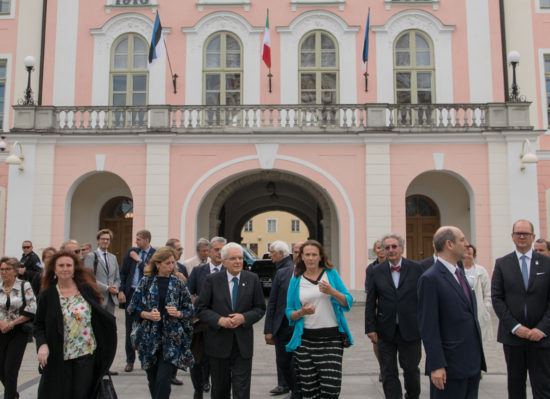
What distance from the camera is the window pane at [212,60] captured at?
58.6 feet

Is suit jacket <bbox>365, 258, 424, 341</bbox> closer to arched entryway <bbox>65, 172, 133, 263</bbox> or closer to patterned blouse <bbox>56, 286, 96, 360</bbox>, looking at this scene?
patterned blouse <bbox>56, 286, 96, 360</bbox>

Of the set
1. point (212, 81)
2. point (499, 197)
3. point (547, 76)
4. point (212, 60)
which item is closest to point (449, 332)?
point (499, 197)

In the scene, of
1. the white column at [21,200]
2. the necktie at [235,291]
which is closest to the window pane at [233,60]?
the white column at [21,200]

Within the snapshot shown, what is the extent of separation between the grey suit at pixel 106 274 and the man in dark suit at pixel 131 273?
0.42ft

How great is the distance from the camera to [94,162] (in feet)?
52.8

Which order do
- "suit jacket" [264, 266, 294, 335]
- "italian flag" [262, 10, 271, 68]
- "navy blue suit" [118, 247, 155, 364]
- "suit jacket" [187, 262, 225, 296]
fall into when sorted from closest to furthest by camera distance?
"suit jacket" [264, 266, 294, 335]
"suit jacket" [187, 262, 225, 296]
"navy blue suit" [118, 247, 155, 364]
"italian flag" [262, 10, 271, 68]

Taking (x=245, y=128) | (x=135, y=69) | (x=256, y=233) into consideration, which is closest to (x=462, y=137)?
(x=245, y=128)

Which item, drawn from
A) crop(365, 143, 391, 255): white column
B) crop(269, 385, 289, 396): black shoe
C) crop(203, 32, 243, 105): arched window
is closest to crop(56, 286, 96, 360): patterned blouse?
crop(269, 385, 289, 396): black shoe

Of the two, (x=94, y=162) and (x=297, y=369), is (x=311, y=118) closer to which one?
(x=94, y=162)

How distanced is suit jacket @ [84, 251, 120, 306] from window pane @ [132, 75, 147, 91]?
35.5ft

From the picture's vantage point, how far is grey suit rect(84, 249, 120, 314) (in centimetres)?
802

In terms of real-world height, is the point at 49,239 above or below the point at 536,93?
below

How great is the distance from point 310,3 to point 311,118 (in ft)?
14.9

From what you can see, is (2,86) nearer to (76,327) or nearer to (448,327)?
(76,327)
